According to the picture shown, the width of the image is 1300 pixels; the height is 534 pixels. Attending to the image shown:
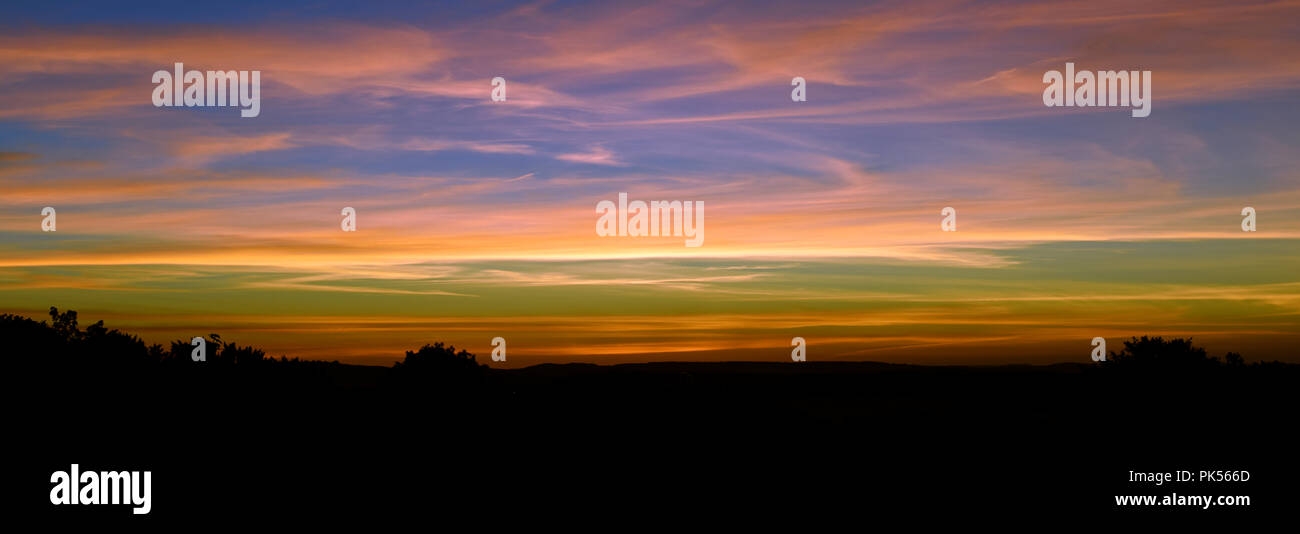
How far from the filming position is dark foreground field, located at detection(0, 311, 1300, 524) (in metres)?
37.5

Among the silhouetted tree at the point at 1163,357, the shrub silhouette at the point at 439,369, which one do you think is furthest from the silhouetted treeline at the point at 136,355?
the silhouetted tree at the point at 1163,357

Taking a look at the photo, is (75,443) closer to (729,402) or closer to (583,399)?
(583,399)

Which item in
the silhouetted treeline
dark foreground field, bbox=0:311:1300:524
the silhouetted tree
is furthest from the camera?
the silhouetted tree

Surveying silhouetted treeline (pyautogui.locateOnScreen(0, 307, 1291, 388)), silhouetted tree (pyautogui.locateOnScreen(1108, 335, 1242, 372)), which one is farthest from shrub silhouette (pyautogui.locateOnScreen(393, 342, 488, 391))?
silhouetted tree (pyautogui.locateOnScreen(1108, 335, 1242, 372))

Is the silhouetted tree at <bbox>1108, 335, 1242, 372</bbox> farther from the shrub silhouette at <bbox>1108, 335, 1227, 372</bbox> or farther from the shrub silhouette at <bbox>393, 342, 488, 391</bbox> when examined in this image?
the shrub silhouette at <bbox>393, 342, 488, 391</bbox>

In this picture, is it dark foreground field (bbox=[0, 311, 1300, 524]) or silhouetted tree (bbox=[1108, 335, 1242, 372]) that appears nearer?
dark foreground field (bbox=[0, 311, 1300, 524])

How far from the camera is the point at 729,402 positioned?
245ft

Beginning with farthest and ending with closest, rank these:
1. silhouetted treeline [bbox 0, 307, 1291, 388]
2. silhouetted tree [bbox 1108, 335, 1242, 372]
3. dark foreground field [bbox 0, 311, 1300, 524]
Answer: silhouetted tree [bbox 1108, 335, 1242, 372] → silhouetted treeline [bbox 0, 307, 1291, 388] → dark foreground field [bbox 0, 311, 1300, 524]
